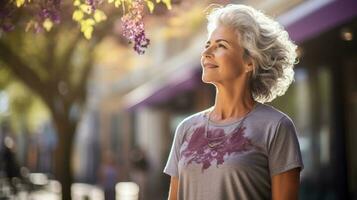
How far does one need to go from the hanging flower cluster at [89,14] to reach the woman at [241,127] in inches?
25.7

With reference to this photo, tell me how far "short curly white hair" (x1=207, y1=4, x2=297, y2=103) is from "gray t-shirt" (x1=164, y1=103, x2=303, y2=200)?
0.16 meters

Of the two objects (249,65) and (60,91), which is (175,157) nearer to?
(249,65)

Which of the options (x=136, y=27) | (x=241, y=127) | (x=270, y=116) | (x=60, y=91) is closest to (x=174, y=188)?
(x=241, y=127)

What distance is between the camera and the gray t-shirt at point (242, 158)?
2.76 meters

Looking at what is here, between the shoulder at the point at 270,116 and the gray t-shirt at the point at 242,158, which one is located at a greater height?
the shoulder at the point at 270,116

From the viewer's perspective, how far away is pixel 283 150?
2.75 meters

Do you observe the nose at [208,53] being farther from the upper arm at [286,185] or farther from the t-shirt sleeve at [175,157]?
the upper arm at [286,185]

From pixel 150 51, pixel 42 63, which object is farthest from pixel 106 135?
pixel 42 63

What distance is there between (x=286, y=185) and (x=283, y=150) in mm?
129

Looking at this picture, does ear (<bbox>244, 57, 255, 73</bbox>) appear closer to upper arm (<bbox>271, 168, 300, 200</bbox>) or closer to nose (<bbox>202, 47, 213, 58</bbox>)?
nose (<bbox>202, 47, 213, 58</bbox>)

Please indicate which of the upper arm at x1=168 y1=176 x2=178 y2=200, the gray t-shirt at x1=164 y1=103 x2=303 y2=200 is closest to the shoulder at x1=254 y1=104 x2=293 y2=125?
the gray t-shirt at x1=164 y1=103 x2=303 y2=200

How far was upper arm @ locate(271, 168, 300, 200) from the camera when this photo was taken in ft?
8.88

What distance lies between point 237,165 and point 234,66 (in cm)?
42

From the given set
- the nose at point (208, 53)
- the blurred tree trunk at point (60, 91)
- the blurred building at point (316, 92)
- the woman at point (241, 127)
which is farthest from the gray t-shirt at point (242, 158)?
the blurred tree trunk at point (60, 91)
